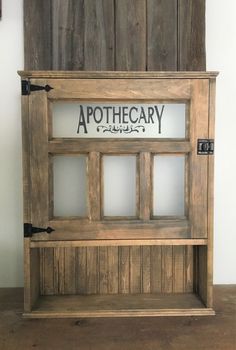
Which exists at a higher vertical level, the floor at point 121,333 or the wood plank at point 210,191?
the wood plank at point 210,191

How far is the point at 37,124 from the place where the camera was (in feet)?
4.06

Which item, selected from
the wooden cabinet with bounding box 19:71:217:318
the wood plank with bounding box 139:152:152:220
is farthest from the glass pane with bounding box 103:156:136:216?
the wood plank with bounding box 139:152:152:220

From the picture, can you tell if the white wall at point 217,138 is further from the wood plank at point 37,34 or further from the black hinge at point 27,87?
the black hinge at point 27,87

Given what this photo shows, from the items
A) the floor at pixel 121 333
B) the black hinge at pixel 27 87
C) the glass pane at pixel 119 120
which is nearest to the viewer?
the floor at pixel 121 333

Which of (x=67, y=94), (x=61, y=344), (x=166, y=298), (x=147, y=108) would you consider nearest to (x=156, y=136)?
(x=147, y=108)

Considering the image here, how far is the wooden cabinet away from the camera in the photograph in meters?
1.24

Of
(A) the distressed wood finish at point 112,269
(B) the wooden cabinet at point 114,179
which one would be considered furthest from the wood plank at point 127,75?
(A) the distressed wood finish at point 112,269

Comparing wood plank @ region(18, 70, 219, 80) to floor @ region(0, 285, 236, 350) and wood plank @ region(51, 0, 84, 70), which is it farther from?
floor @ region(0, 285, 236, 350)

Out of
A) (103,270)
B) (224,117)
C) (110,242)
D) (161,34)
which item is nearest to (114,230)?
(110,242)

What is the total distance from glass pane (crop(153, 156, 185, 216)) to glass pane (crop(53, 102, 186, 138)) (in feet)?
0.33

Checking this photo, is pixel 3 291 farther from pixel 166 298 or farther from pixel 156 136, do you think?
pixel 156 136

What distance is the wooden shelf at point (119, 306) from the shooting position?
128 centimetres

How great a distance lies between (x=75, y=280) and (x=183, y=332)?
0.45m

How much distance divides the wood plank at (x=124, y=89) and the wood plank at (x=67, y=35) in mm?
233
